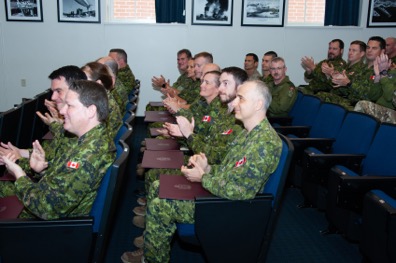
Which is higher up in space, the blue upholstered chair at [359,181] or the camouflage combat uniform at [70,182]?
the camouflage combat uniform at [70,182]

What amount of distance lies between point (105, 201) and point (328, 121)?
2.63m

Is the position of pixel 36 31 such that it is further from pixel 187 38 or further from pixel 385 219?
pixel 385 219

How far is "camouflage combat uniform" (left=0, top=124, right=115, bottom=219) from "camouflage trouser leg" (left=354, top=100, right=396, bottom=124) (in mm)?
2885

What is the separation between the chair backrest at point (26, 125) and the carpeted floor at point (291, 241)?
1.09 meters

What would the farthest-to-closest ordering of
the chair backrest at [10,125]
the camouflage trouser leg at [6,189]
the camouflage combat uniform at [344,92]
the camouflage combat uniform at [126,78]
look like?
1. the camouflage combat uniform at [126,78]
2. the camouflage combat uniform at [344,92]
3. the chair backrest at [10,125]
4. the camouflage trouser leg at [6,189]

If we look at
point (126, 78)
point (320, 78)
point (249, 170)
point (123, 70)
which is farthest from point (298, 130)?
point (123, 70)

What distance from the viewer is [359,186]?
8.29ft

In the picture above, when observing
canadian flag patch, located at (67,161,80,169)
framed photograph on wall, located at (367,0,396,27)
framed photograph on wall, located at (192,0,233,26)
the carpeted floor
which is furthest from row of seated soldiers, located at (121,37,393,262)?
framed photograph on wall, located at (367,0,396,27)

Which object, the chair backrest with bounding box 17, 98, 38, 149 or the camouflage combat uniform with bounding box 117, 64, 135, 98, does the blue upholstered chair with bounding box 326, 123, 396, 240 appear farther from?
the camouflage combat uniform with bounding box 117, 64, 135, 98

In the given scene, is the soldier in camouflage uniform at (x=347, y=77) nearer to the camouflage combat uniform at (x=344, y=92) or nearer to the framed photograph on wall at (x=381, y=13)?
the camouflage combat uniform at (x=344, y=92)

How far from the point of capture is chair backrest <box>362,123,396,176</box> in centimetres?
272

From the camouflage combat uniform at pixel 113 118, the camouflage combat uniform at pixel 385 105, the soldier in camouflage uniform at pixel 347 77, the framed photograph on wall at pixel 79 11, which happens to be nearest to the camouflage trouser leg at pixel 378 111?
the camouflage combat uniform at pixel 385 105

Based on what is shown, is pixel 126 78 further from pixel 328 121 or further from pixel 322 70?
pixel 328 121

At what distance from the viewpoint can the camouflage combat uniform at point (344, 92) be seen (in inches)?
192
